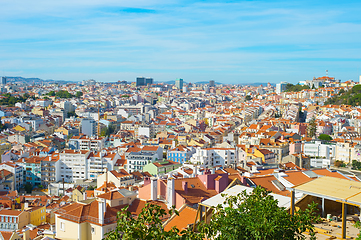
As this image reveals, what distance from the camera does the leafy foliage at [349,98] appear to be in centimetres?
4691

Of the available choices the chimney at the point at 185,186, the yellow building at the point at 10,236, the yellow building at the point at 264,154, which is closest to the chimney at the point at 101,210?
the chimney at the point at 185,186

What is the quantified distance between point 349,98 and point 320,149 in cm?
2536

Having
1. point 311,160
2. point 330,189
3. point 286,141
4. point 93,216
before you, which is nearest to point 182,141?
point 286,141

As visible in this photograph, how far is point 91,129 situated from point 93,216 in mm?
36824

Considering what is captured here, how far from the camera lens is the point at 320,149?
2627 centimetres

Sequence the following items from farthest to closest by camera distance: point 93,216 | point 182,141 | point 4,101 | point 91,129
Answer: point 4,101 < point 91,129 < point 182,141 < point 93,216

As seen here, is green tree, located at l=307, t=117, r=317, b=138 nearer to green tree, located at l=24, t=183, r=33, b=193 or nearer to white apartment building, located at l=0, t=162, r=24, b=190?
green tree, located at l=24, t=183, r=33, b=193

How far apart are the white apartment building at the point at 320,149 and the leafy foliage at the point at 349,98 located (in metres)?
22.9

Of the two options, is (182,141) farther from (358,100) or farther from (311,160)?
(358,100)

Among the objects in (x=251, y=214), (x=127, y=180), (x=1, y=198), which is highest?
(x=251, y=214)

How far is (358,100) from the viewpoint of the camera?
46531 millimetres

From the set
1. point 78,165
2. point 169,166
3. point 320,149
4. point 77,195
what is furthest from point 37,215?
point 320,149

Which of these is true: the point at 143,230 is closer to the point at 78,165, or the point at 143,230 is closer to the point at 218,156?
the point at 218,156

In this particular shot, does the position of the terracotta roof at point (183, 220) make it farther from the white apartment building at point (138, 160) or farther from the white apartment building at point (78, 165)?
the white apartment building at point (78, 165)
